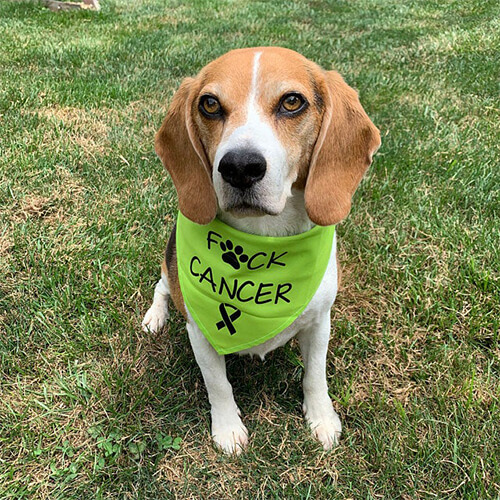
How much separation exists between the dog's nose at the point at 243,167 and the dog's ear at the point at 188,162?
0.38 m

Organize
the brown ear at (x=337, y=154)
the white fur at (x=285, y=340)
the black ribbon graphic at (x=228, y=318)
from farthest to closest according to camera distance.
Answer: the black ribbon graphic at (x=228, y=318) < the white fur at (x=285, y=340) < the brown ear at (x=337, y=154)

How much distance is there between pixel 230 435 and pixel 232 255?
1.03m

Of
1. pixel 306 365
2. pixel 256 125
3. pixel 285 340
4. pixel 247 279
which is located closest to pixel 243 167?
pixel 256 125

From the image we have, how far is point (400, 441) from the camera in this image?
2.54m

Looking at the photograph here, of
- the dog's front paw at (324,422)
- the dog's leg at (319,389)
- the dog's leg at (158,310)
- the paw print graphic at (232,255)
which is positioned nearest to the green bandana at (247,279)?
the paw print graphic at (232,255)

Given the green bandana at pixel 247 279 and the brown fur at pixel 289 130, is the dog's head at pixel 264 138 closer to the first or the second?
the brown fur at pixel 289 130

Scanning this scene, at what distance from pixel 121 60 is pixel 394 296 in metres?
6.24

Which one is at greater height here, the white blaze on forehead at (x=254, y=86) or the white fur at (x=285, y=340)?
the white blaze on forehead at (x=254, y=86)

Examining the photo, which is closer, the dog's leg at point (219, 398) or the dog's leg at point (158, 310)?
the dog's leg at point (219, 398)

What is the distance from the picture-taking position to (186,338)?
10.5 ft

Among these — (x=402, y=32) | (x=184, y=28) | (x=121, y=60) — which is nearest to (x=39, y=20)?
(x=184, y=28)

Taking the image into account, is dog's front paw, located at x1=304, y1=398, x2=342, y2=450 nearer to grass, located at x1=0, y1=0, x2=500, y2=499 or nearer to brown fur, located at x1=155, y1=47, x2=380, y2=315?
grass, located at x1=0, y1=0, x2=500, y2=499

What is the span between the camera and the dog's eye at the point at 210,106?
2109 mm

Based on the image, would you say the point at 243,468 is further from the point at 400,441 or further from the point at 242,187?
the point at 242,187
